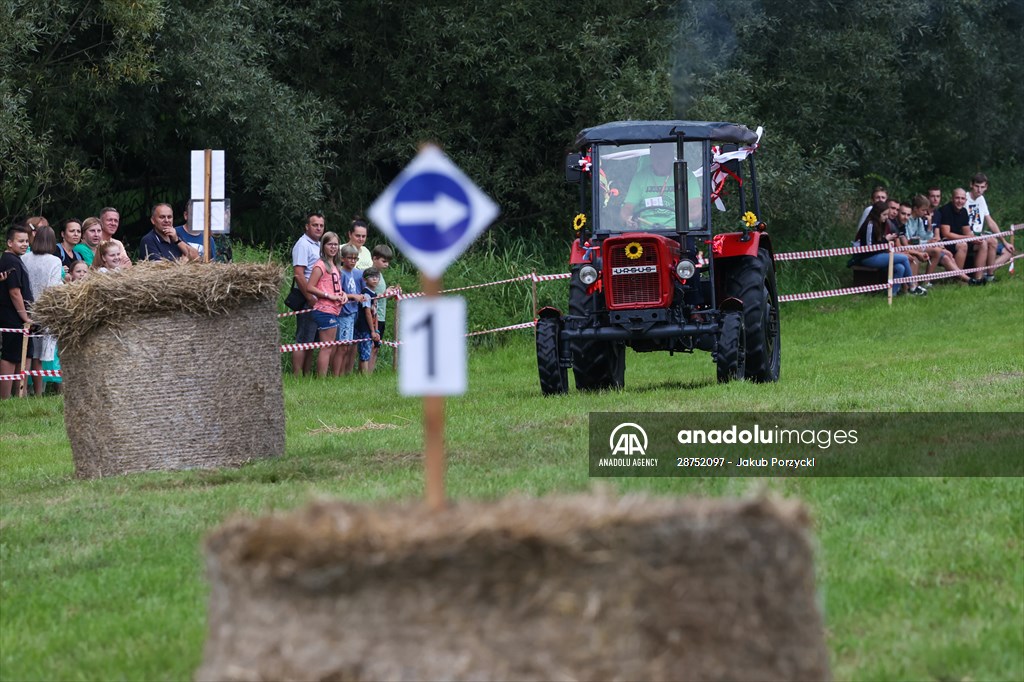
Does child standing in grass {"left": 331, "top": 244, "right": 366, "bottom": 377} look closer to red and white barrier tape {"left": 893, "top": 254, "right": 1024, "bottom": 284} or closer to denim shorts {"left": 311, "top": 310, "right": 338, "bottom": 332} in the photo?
denim shorts {"left": 311, "top": 310, "right": 338, "bottom": 332}

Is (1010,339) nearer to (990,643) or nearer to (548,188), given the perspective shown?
(548,188)

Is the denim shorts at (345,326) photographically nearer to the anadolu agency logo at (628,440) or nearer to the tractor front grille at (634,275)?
the tractor front grille at (634,275)

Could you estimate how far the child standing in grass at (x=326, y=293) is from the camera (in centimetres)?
1808

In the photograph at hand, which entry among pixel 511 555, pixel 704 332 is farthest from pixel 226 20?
pixel 511 555

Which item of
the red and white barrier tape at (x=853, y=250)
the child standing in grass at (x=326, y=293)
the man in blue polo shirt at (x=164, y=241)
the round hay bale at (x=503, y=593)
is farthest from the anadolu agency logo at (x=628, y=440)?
the red and white barrier tape at (x=853, y=250)

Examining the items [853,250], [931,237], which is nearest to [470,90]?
[853,250]

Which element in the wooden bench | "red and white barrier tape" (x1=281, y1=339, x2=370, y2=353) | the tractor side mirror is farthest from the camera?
the wooden bench

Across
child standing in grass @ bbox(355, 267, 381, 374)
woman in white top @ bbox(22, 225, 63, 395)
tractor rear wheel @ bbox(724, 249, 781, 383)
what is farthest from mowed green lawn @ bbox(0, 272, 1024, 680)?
child standing in grass @ bbox(355, 267, 381, 374)

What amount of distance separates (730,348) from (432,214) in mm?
10607

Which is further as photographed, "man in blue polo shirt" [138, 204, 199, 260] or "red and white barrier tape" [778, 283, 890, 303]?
"red and white barrier tape" [778, 283, 890, 303]

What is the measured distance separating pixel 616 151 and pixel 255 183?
10769 mm

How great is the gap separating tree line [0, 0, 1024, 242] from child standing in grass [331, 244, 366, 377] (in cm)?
457

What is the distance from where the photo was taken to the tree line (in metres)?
22.6

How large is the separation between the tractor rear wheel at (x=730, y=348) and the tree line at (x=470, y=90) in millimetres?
10136
